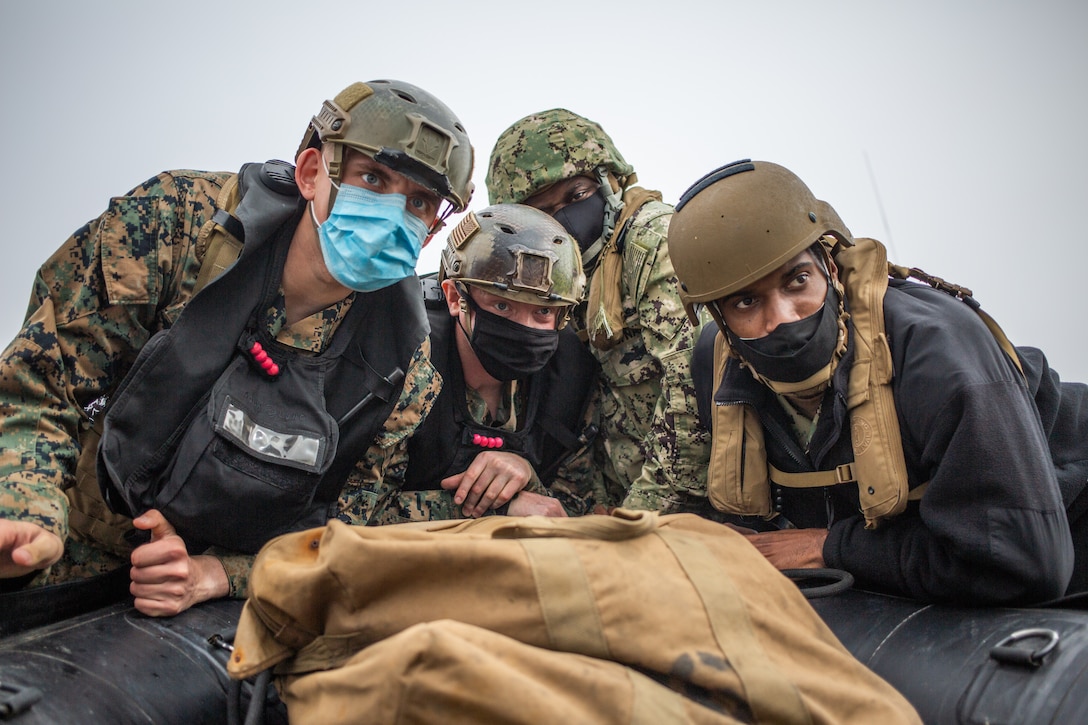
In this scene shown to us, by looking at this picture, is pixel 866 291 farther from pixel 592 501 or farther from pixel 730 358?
pixel 592 501

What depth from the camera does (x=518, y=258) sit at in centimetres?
374

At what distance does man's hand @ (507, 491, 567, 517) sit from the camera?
12.2 feet

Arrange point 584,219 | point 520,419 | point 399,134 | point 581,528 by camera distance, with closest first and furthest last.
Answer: point 581,528 → point 399,134 → point 520,419 → point 584,219

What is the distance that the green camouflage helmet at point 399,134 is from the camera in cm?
291

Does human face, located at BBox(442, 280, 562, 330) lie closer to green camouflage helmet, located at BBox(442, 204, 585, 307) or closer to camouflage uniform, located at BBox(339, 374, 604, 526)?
green camouflage helmet, located at BBox(442, 204, 585, 307)

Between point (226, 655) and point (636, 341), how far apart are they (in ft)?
7.74

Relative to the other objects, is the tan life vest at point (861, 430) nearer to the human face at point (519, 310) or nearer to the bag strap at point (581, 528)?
the human face at point (519, 310)

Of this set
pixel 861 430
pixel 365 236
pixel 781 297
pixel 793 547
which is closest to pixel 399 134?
pixel 365 236

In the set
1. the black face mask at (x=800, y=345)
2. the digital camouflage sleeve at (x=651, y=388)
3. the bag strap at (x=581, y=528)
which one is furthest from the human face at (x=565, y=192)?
the bag strap at (x=581, y=528)

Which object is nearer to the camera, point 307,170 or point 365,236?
point 365,236

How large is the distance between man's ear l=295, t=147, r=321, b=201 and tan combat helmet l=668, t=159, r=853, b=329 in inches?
48.7

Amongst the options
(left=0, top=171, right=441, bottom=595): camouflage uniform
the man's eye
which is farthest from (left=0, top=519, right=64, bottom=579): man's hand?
the man's eye

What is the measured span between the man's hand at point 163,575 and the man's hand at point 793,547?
173 centimetres

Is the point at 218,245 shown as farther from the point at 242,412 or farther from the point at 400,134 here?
the point at 400,134
